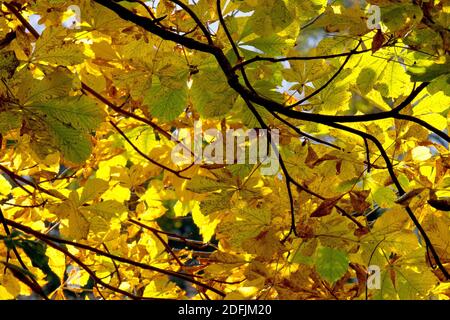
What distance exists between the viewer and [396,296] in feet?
3.87

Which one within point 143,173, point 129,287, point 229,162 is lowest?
point 129,287

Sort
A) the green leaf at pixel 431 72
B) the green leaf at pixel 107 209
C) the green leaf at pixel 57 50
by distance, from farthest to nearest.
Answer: the green leaf at pixel 107 209
the green leaf at pixel 57 50
the green leaf at pixel 431 72

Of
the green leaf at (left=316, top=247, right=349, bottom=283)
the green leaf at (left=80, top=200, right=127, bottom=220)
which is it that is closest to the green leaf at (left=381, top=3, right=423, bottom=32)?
the green leaf at (left=316, top=247, right=349, bottom=283)

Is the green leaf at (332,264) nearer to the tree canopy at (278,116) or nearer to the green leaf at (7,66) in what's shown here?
the tree canopy at (278,116)

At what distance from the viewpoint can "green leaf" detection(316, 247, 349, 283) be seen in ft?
3.63

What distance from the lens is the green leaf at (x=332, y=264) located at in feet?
3.63

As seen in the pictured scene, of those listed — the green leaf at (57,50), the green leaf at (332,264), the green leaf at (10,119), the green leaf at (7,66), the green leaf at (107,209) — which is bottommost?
the green leaf at (332,264)

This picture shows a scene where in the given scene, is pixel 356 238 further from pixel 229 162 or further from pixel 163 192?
pixel 163 192

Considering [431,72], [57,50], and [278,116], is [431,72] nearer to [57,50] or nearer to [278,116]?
[278,116]

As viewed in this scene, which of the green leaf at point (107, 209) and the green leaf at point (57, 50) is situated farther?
the green leaf at point (107, 209)

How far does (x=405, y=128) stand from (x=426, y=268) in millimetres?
273

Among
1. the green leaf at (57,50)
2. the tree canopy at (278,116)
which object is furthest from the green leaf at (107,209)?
the green leaf at (57,50)

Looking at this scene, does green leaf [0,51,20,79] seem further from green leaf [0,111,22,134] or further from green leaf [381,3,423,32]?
green leaf [381,3,423,32]
